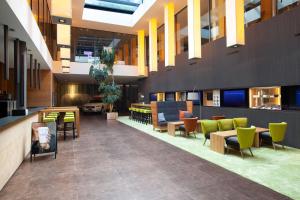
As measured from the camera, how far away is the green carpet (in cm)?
337

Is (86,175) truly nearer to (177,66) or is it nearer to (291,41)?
(291,41)

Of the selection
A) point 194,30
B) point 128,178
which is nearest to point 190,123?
point 194,30

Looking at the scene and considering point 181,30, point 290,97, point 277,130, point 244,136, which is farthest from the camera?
point 181,30

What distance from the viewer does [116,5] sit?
14445 millimetres

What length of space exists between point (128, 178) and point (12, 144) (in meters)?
2.26

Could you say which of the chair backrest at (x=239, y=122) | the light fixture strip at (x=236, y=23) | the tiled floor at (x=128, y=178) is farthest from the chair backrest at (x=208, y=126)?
the light fixture strip at (x=236, y=23)

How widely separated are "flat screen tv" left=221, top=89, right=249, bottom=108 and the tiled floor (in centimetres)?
363

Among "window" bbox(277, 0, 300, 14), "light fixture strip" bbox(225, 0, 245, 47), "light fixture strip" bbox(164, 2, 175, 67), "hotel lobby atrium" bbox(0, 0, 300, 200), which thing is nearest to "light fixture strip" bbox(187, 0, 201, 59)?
"hotel lobby atrium" bbox(0, 0, 300, 200)

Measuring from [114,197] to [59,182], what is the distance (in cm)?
117

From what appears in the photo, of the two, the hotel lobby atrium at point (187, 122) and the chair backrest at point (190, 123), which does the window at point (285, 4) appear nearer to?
the hotel lobby atrium at point (187, 122)

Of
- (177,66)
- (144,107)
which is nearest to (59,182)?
(144,107)

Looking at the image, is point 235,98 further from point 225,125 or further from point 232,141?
point 232,141

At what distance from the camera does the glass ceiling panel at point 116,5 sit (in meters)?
14.0

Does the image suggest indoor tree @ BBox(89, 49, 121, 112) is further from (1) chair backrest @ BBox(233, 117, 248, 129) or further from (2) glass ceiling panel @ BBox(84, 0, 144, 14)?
(1) chair backrest @ BBox(233, 117, 248, 129)
